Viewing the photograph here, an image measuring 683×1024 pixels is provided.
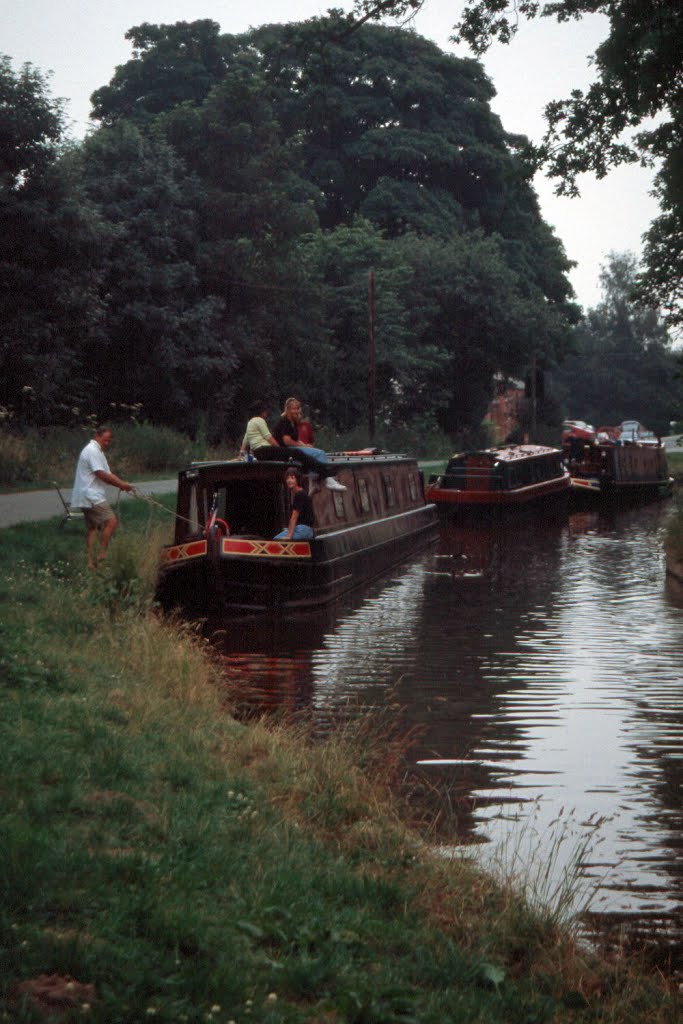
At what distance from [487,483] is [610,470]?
8888 millimetres

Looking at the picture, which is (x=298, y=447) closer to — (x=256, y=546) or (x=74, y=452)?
(x=256, y=546)

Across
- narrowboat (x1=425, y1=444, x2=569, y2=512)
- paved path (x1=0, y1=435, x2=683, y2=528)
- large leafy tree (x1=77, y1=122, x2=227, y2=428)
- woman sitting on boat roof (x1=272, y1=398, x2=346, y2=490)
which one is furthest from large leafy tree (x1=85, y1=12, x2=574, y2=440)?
woman sitting on boat roof (x1=272, y1=398, x2=346, y2=490)

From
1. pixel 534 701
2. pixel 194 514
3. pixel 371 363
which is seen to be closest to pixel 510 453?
pixel 371 363

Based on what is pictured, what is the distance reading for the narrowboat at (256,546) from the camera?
1756cm

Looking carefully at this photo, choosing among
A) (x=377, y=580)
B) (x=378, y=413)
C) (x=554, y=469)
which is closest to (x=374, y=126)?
(x=378, y=413)

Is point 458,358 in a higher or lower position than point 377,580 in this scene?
higher

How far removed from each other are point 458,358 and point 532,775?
46.3 metres

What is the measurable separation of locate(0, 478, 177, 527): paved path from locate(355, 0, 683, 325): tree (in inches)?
329

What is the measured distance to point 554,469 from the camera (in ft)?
126

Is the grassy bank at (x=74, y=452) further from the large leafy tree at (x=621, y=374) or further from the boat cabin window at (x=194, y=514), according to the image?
the large leafy tree at (x=621, y=374)

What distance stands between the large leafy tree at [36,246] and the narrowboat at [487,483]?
30.6 ft

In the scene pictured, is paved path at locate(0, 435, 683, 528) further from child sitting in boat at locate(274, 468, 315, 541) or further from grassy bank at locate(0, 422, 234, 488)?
child sitting in boat at locate(274, 468, 315, 541)

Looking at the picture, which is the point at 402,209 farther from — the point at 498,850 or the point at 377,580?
the point at 498,850

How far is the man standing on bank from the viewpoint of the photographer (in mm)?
16016
